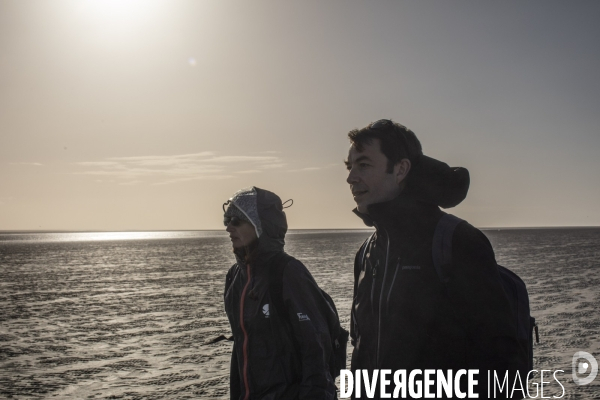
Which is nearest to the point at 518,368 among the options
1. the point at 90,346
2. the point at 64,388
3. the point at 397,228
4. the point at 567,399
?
the point at 397,228

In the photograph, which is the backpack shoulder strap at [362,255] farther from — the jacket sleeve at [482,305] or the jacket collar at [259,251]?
the jacket collar at [259,251]

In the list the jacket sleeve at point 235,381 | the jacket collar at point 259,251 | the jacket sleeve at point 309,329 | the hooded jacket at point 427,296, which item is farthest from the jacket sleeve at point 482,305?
the jacket sleeve at point 235,381

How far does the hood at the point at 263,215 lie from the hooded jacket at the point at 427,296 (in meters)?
1.06

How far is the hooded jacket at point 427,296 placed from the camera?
2.00 m

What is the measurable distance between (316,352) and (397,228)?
3.76 feet

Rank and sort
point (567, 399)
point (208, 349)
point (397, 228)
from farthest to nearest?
1. point (208, 349)
2. point (567, 399)
3. point (397, 228)

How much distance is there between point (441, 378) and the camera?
7.02 feet

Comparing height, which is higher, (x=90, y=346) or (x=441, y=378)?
(x=441, y=378)

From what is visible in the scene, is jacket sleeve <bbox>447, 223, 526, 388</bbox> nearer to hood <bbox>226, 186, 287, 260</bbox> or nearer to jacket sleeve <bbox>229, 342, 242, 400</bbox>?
hood <bbox>226, 186, 287, 260</bbox>

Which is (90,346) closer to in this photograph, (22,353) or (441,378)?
(22,353)

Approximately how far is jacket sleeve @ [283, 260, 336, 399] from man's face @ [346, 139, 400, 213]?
2.99 feet

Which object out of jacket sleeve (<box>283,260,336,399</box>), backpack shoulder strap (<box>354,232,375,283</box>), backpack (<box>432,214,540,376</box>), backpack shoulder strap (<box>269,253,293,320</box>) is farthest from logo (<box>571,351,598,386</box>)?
backpack (<box>432,214,540,376</box>)

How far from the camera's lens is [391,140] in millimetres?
2555

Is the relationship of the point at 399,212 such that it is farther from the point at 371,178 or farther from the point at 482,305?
the point at 482,305
